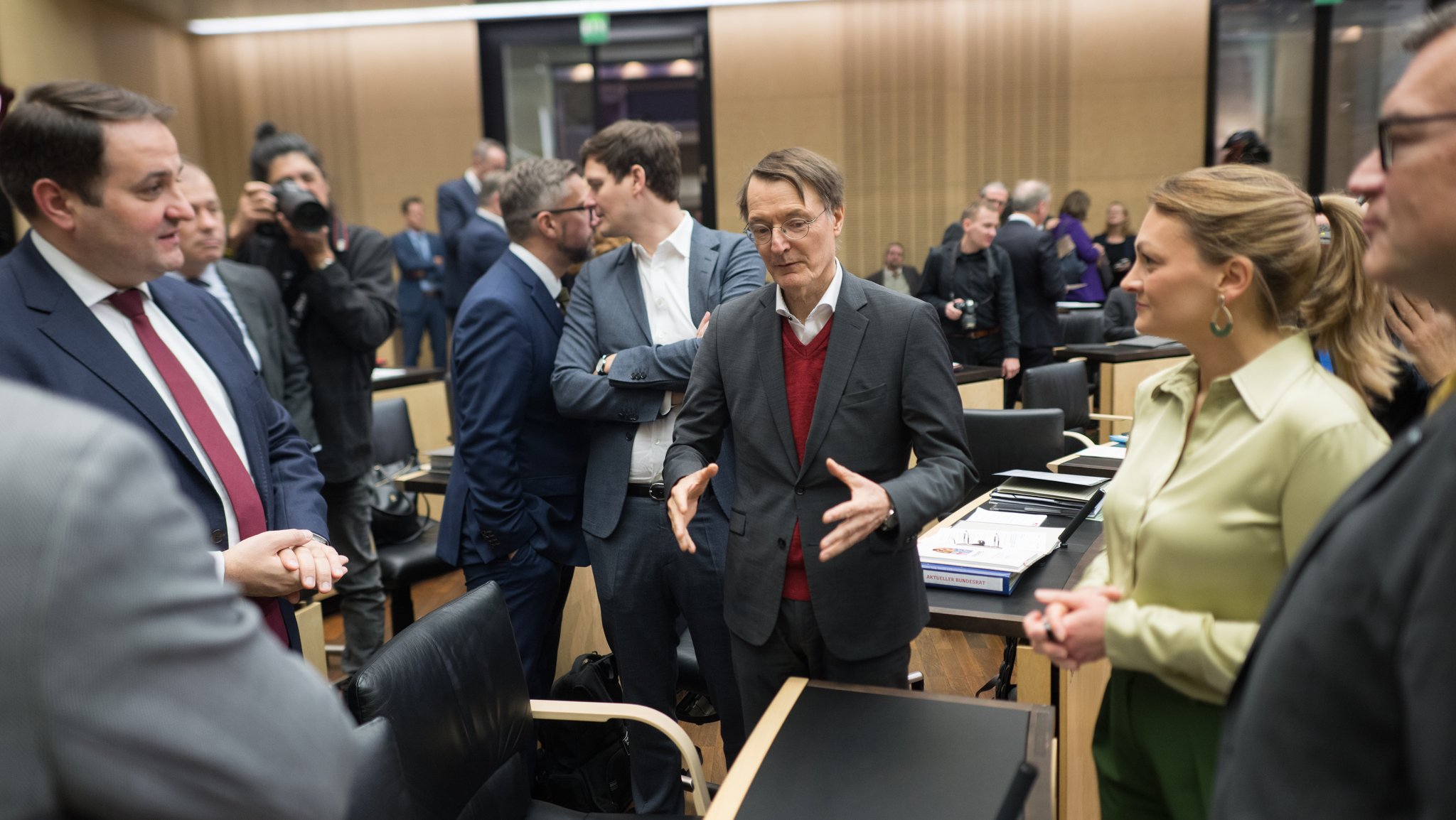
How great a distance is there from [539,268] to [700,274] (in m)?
0.46

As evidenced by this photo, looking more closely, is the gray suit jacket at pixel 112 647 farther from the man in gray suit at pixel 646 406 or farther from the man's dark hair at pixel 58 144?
the man in gray suit at pixel 646 406

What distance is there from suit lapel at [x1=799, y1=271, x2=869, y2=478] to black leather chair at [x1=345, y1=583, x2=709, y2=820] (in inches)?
25.0

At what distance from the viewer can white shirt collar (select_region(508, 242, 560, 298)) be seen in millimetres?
2613

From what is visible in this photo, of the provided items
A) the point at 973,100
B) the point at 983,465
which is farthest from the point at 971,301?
the point at 973,100

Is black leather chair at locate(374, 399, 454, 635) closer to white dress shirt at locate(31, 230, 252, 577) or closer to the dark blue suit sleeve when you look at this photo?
the dark blue suit sleeve

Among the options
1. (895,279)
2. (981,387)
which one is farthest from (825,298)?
(895,279)

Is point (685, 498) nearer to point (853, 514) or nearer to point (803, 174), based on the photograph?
point (853, 514)

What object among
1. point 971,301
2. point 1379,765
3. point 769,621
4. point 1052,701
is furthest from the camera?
point 971,301

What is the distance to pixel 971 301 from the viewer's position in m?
5.75

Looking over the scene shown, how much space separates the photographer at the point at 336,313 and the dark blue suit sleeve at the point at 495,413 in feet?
2.85

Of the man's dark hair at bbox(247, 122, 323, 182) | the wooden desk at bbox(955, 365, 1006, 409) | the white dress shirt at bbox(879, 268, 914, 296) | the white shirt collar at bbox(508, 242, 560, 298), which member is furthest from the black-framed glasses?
the white dress shirt at bbox(879, 268, 914, 296)

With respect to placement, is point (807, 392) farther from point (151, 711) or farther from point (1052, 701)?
point (151, 711)

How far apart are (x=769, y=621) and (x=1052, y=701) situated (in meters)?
0.94

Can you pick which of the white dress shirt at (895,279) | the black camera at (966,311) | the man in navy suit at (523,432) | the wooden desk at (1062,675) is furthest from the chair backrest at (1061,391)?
the white dress shirt at (895,279)
